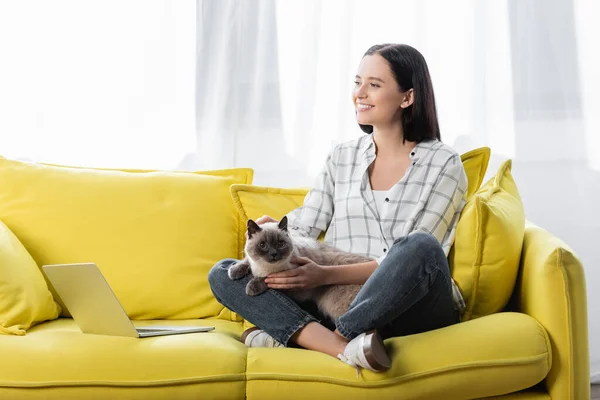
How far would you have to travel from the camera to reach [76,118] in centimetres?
321

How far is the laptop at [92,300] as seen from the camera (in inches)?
77.7

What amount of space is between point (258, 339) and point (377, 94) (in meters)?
0.91

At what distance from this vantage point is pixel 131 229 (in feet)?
8.54

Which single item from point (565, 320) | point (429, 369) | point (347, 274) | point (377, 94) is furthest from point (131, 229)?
point (565, 320)

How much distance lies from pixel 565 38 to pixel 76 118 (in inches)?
88.2

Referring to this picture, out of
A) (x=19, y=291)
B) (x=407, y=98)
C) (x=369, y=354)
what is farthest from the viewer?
(x=407, y=98)

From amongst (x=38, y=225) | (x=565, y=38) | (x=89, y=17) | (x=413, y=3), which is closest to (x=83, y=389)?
(x=38, y=225)

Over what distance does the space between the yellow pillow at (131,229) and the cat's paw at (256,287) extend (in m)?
0.44

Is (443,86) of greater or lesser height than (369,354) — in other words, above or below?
above

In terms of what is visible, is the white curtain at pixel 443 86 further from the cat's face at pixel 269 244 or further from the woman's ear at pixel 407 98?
the cat's face at pixel 269 244

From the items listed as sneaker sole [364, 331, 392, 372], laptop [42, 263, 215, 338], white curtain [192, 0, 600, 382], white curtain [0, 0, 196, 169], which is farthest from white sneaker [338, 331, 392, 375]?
white curtain [0, 0, 196, 169]

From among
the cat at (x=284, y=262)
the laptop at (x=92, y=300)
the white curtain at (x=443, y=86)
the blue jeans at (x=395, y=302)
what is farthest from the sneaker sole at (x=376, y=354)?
the white curtain at (x=443, y=86)

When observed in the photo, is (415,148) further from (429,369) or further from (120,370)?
(120,370)

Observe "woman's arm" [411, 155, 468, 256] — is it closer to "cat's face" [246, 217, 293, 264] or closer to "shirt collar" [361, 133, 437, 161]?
"shirt collar" [361, 133, 437, 161]
